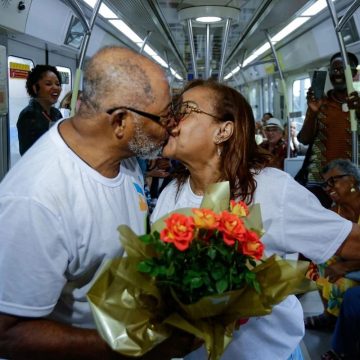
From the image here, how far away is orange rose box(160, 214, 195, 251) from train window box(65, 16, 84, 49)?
5.31 metres

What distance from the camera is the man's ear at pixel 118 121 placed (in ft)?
4.91

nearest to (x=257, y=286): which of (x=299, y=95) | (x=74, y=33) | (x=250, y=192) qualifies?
(x=250, y=192)

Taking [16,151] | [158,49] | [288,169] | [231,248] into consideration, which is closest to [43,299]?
[231,248]

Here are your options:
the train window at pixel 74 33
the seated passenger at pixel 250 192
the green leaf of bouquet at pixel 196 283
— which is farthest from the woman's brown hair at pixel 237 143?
the train window at pixel 74 33

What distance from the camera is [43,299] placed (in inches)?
53.2

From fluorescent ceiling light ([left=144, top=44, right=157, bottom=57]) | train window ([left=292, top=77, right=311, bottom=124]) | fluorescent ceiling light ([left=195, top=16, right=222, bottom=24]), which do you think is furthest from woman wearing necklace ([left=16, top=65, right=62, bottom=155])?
train window ([left=292, top=77, right=311, bottom=124])

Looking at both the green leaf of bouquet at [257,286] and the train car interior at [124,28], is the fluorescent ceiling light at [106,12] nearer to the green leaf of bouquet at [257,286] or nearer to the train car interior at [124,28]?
the train car interior at [124,28]

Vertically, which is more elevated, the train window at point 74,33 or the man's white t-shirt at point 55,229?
the train window at point 74,33

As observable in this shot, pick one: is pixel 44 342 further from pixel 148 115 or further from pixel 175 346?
pixel 148 115

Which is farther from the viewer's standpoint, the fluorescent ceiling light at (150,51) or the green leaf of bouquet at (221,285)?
the fluorescent ceiling light at (150,51)

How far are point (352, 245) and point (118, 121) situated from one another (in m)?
0.85

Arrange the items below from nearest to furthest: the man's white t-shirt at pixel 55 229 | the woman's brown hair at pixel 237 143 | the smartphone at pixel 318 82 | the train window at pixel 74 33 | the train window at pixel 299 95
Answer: the man's white t-shirt at pixel 55 229
the woman's brown hair at pixel 237 143
the smartphone at pixel 318 82
the train window at pixel 74 33
the train window at pixel 299 95

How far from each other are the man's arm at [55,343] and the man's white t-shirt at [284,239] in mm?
405

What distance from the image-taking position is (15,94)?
5000 mm
